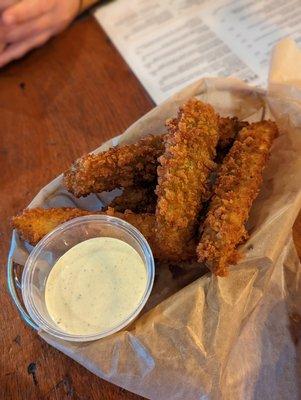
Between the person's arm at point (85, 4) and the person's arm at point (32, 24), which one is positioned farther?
the person's arm at point (85, 4)

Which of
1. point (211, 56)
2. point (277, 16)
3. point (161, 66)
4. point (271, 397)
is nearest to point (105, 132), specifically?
point (161, 66)

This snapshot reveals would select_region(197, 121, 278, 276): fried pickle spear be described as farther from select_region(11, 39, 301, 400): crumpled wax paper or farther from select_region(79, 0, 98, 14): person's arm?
select_region(79, 0, 98, 14): person's arm

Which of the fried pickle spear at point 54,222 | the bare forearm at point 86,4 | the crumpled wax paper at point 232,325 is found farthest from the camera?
the bare forearm at point 86,4

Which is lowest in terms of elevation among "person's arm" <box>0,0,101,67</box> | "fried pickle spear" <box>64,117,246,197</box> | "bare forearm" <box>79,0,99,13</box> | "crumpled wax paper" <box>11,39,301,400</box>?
"crumpled wax paper" <box>11,39,301,400</box>

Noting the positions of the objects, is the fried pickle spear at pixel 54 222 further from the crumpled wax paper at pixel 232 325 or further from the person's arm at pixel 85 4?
the person's arm at pixel 85 4

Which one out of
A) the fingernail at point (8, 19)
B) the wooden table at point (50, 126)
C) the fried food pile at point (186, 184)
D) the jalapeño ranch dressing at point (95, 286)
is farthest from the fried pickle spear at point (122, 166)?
the fingernail at point (8, 19)

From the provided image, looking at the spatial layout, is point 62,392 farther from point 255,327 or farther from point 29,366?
point 255,327

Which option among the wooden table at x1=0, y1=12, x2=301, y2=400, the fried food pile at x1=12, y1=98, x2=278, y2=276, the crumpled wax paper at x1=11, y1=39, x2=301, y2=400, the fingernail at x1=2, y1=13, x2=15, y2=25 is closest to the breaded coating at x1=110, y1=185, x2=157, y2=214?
the fried food pile at x1=12, y1=98, x2=278, y2=276
